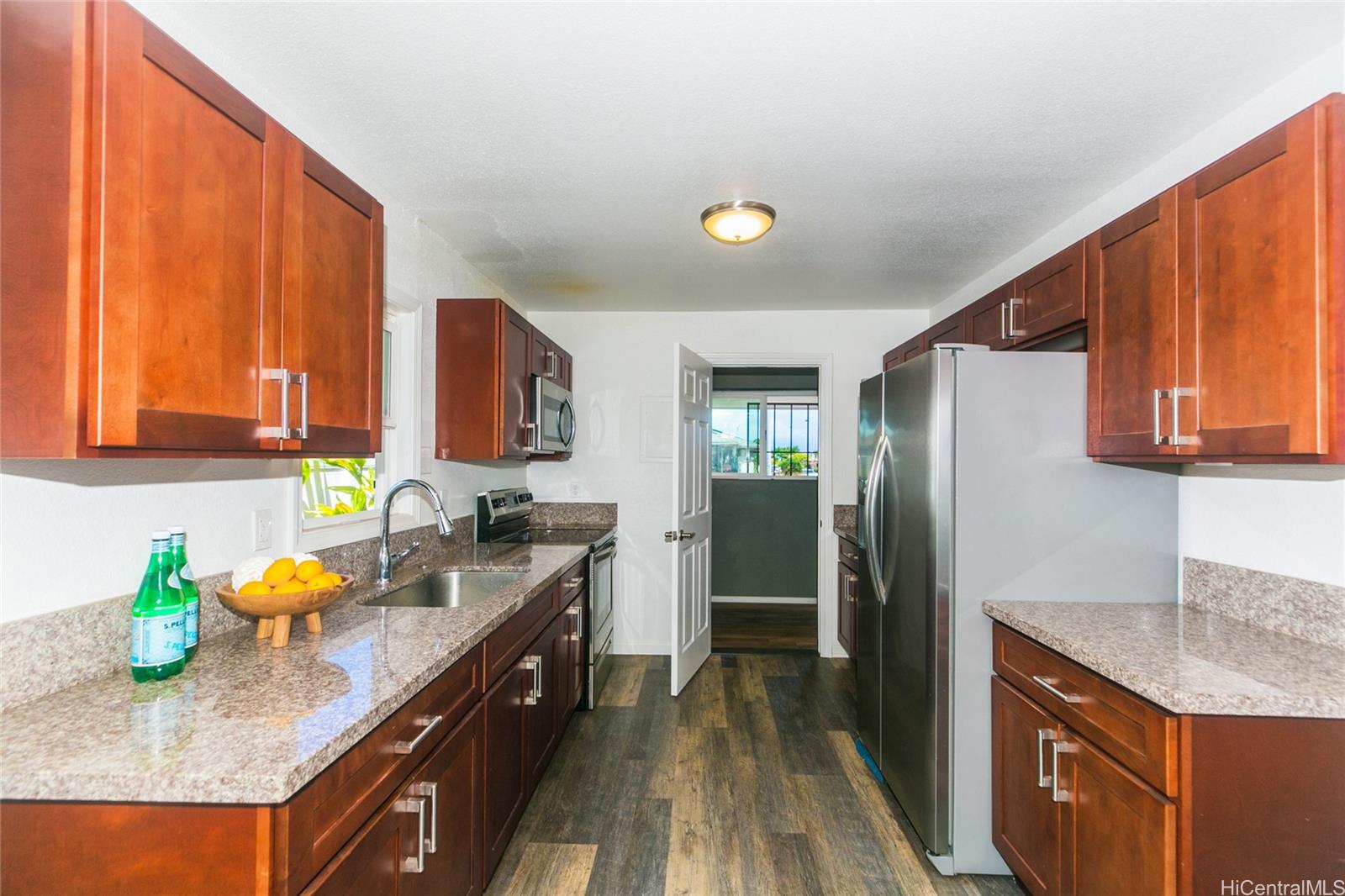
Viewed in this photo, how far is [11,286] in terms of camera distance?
1.01m

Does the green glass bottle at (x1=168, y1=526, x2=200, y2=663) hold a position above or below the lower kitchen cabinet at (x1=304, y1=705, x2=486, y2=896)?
above

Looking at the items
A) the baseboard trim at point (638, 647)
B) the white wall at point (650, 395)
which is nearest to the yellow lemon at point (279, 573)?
the white wall at point (650, 395)

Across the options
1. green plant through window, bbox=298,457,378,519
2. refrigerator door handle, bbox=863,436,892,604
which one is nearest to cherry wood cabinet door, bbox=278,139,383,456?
green plant through window, bbox=298,457,378,519

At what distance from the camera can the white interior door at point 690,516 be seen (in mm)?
3570

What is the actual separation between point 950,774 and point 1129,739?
0.77 m

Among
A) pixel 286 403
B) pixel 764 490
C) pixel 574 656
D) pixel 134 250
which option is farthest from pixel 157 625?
pixel 764 490

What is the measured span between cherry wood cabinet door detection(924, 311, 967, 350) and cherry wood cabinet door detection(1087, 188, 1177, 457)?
912 millimetres

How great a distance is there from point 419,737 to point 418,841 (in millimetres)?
247

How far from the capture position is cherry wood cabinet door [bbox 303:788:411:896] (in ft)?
3.67

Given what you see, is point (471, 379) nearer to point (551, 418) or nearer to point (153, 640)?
point (551, 418)

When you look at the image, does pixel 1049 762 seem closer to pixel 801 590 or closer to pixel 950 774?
pixel 950 774

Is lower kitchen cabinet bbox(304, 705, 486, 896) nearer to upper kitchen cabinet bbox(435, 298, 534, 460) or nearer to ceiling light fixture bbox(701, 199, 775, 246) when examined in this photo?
upper kitchen cabinet bbox(435, 298, 534, 460)

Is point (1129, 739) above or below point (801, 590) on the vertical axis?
above

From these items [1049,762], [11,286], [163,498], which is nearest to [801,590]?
[1049,762]
